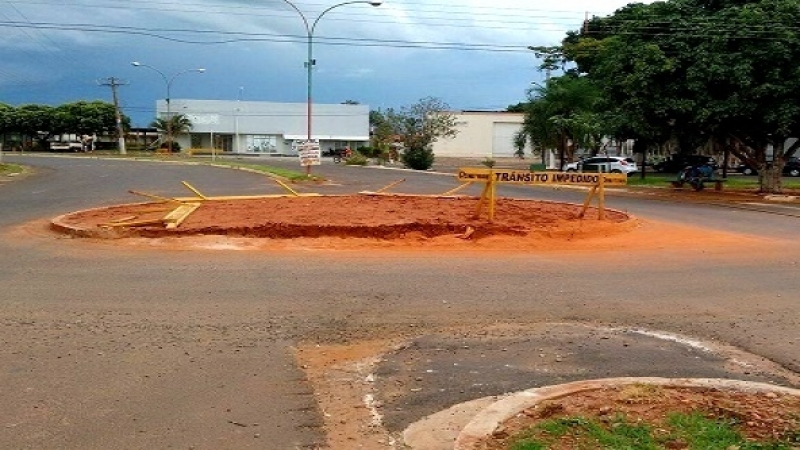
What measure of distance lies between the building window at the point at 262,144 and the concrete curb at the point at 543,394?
3680 inches

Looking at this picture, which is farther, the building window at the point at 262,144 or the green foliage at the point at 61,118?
the building window at the point at 262,144

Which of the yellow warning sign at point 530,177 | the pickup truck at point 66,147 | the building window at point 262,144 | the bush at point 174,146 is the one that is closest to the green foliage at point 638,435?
the yellow warning sign at point 530,177

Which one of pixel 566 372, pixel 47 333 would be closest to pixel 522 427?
pixel 566 372

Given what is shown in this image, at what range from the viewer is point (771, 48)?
26281 mm

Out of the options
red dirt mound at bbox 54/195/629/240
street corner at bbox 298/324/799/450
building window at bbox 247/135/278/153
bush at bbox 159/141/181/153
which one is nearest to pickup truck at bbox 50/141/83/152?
bush at bbox 159/141/181/153

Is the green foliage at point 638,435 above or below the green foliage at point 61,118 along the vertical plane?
below

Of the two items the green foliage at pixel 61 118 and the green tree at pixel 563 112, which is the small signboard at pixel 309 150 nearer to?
the green tree at pixel 563 112

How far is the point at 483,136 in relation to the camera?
88.9 meters

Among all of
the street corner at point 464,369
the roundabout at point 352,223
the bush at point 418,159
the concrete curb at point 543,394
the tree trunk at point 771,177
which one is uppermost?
the bush at point 418,159

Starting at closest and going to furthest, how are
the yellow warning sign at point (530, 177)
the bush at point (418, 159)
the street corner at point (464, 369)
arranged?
the street corner at point (464, 369)
the yellow warning sign at point (530, 177)
the bush at point (418, 159)

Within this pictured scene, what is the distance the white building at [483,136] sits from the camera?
88562mm

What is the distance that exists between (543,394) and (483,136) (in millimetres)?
85045

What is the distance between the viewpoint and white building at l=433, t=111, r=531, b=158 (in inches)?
3487

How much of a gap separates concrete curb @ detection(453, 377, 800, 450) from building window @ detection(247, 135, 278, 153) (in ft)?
307
